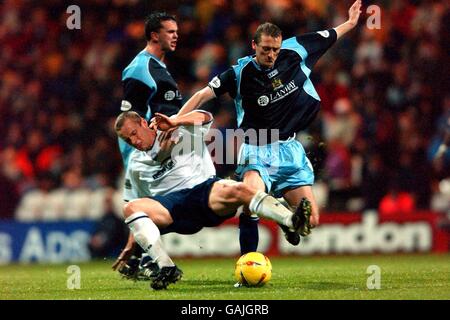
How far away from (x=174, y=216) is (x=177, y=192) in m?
0.22

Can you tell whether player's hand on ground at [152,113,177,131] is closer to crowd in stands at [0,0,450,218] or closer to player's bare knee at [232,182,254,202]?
player's bare knee at [232,182,254,202]

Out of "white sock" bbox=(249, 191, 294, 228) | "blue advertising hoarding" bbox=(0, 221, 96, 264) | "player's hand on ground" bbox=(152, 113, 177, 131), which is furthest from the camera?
"blue advertising hoarding" bbox=(0, 221, 96, 264)

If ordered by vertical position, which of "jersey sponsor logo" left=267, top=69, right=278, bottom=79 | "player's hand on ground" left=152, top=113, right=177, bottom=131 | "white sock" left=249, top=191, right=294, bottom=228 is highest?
"jersey sponsor logo" left=267, top=69, right=278, bottom=79

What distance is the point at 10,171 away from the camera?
1605cm

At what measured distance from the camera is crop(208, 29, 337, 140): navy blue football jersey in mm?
8812

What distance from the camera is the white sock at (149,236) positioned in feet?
25.4

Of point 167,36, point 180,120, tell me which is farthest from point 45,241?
point 180,120

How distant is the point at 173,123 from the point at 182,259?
630 cm

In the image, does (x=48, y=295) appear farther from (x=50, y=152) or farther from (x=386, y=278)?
(x=50, y=152)

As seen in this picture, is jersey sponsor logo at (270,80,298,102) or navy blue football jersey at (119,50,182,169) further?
navy blue football jersey at (119,50,182,169)

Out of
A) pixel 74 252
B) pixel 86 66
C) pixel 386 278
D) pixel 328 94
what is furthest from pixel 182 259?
pixel 386 278

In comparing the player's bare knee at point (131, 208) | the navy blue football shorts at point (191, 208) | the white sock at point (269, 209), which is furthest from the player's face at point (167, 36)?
the white sock at point (269, 209)

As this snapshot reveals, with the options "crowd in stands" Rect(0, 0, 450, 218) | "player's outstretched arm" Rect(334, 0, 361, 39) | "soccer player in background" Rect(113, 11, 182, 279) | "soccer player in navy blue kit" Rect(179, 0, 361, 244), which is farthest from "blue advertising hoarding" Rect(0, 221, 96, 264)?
"player's outstretched arm" Rect(334, 0, 361, 39)

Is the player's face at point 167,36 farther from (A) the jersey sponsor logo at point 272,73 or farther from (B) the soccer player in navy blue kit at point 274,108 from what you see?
(A) the jersey sponsor logo at point 272,73
